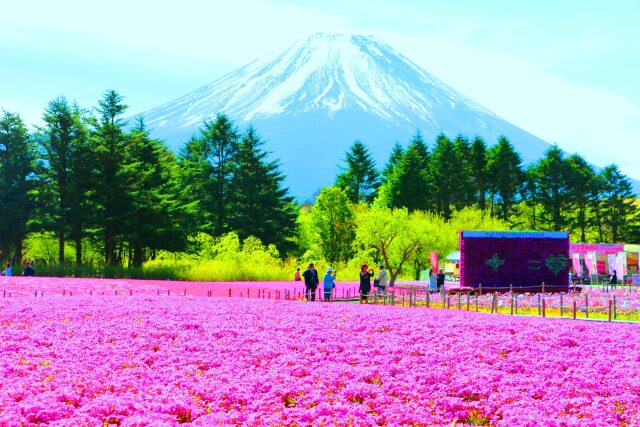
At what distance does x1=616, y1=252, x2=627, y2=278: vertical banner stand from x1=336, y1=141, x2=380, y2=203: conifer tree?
44.2 meters

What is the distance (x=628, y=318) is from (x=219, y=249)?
41.6 metres

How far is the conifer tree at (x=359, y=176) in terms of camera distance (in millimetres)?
95812

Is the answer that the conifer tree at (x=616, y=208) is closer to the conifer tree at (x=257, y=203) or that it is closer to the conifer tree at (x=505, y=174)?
→ the conifer tree at (x=505, y=174)

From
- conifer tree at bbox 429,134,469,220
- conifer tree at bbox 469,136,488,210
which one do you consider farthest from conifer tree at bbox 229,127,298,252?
conifer tree at bbox 469,136,488,210

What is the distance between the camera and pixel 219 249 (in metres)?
62.4

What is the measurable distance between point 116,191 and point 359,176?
149 feet

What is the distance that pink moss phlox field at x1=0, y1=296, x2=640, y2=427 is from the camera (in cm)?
984

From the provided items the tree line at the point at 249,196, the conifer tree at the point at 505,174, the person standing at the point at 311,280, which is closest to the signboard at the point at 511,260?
the person standing at the point at 311,280

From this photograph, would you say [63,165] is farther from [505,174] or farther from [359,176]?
[505,174]

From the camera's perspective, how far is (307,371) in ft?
42.5

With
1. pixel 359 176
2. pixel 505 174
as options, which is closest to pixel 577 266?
pixel 505 174

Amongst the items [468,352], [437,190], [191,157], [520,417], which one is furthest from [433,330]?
[437,190]

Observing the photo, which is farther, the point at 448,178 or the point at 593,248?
the point at 448,178

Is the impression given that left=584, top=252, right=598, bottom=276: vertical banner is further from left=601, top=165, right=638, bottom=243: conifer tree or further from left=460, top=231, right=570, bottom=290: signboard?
left=601, top=165, right=638, bottom=243: conifer tree
